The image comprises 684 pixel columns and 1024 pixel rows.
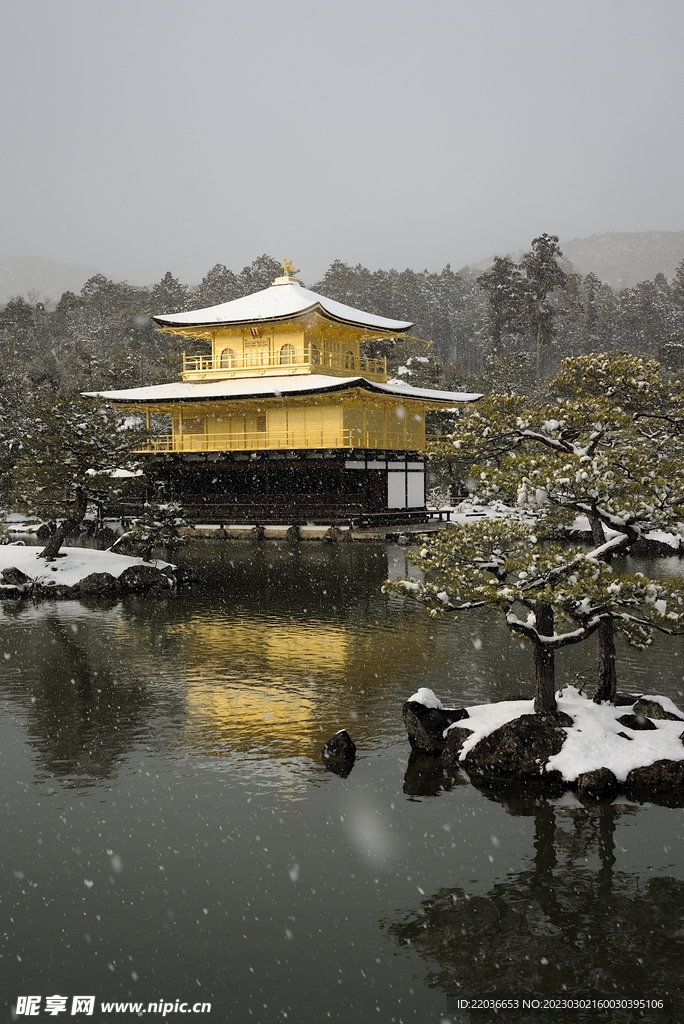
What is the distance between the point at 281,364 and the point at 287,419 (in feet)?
12.1

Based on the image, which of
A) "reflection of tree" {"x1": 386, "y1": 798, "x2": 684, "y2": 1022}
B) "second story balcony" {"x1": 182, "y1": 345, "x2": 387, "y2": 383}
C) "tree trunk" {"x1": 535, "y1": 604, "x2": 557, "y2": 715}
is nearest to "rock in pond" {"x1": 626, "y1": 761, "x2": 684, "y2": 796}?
"tree trunk" {"x1": 535, "y1": 604, "x2": 557, "y2": 715}

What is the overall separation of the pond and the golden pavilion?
2742cm

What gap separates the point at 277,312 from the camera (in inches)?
1855

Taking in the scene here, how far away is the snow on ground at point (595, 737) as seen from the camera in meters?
11.0

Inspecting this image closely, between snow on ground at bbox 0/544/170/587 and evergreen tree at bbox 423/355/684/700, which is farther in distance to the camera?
snow on ground at bbox 0/544/170/587

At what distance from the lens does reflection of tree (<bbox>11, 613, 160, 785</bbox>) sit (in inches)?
479

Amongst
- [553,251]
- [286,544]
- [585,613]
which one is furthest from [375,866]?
[553,251]

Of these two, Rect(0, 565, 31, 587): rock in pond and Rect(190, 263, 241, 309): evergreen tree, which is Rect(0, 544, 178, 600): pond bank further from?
Rect(190, 263, 241, 309): evergreen tree

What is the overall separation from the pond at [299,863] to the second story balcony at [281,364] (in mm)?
32395

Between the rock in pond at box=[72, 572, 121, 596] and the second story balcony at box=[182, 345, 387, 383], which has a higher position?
the second story balcony at box=[182, 345, 387, 383]

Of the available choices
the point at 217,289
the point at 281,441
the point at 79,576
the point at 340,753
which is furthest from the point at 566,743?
the point at 217,289

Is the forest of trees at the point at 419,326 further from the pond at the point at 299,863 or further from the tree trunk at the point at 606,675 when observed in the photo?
the tree trunk at the point at 606,675

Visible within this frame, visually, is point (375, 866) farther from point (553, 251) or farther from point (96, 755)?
point (553, 251)

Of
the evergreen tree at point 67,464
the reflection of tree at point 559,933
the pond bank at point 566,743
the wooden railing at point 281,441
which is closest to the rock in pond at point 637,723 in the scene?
the pond bank at point 566,743
